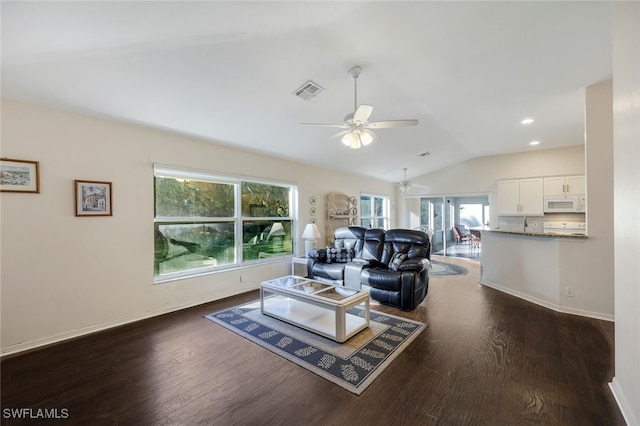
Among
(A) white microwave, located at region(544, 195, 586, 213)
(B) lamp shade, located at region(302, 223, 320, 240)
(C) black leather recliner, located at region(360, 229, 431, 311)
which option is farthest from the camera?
(A) white microwave, located at region(544, 195, 586, 213)

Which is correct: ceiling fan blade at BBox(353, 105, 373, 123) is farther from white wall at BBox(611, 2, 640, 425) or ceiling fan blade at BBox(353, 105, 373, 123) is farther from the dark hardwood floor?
the dark hardwood floor

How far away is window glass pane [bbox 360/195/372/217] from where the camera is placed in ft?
25.7

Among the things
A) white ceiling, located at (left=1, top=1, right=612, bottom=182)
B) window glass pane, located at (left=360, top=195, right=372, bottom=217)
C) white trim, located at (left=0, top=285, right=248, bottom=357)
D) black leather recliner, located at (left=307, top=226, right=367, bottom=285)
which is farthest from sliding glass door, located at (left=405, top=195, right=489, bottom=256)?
white trim, located at (left=0, top=285, right=248, bottom=357)

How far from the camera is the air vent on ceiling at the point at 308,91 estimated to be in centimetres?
295

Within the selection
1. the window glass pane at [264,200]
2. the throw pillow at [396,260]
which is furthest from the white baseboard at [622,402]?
the window glass pane at [264,200]

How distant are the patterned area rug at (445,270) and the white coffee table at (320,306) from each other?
299 centimetres

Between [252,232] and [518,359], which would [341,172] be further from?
[518,359]

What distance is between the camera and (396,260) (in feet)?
13.4

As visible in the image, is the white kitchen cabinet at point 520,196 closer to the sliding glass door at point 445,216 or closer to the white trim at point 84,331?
the sliding glass door at point 445,216

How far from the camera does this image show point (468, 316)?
3.39m

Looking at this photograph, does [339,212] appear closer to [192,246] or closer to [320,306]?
[192,246]

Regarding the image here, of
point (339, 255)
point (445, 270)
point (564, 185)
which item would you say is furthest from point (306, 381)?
point (564, 185)

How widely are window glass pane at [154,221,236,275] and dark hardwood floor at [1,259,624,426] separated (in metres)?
0.97

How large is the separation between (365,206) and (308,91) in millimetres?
5344
